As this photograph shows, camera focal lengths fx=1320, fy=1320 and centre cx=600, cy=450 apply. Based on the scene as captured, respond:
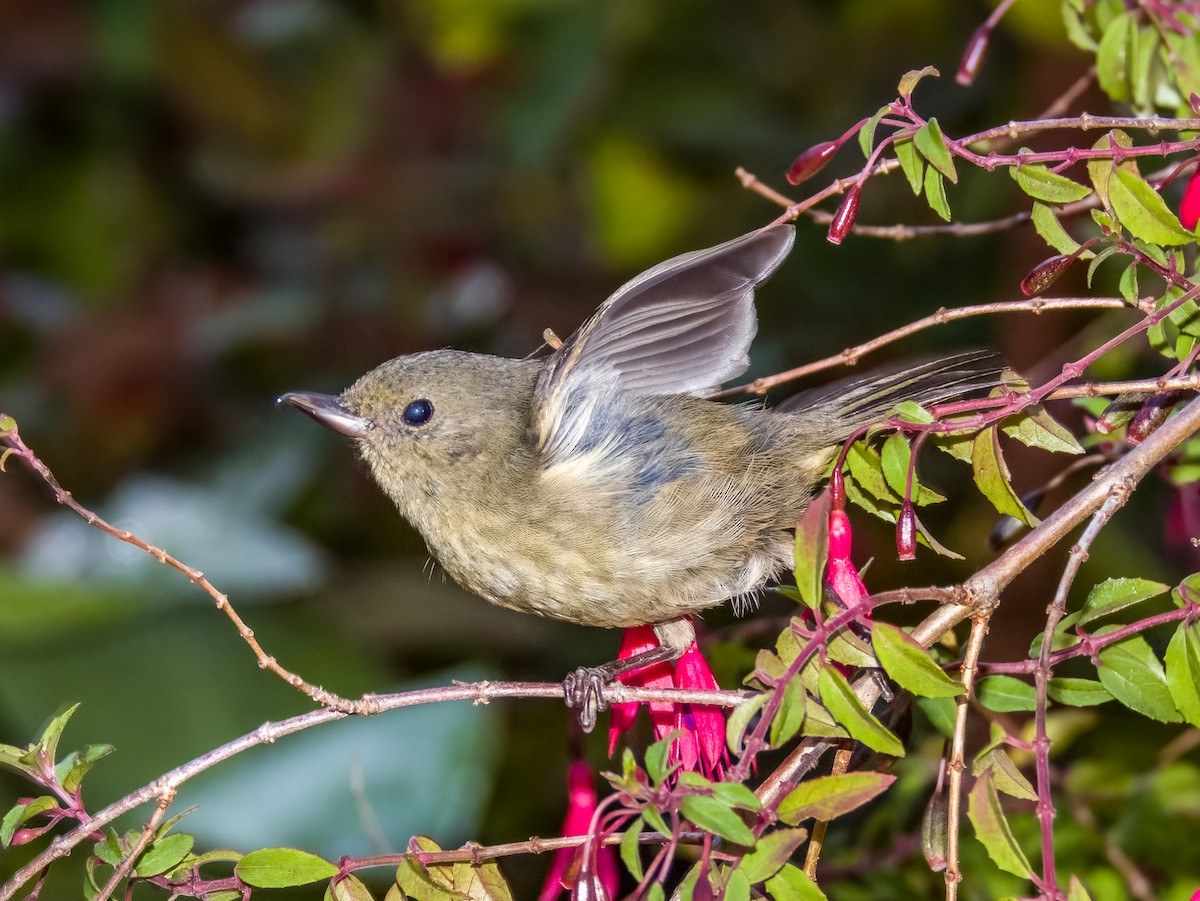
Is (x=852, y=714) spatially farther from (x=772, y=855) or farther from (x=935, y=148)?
(x=935, y=148)

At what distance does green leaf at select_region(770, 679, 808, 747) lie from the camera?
3.80 feet

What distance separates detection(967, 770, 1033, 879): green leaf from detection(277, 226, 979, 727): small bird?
24.6 inches

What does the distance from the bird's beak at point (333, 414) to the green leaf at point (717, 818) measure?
1149 millimetres

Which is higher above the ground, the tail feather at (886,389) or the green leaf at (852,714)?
the tail feather at (886,389)

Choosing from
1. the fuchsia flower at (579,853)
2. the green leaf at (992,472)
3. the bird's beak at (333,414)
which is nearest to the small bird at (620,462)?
the bird's beak at (333,414)

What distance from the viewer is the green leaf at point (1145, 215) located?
128cm

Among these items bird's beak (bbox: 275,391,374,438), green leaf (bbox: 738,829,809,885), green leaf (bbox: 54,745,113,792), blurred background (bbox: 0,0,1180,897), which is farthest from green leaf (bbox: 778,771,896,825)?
blurred background (bbox: 0,0,1180,897)

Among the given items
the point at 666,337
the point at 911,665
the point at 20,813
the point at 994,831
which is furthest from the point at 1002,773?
the point at 20,813

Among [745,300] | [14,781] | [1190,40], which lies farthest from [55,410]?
[1190,40]

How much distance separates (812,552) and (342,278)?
2.82 metres

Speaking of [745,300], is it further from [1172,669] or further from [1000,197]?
[1000,197]

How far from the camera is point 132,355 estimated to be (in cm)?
347

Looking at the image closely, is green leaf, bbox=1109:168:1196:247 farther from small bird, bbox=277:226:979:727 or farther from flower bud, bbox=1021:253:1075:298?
small bird, bbox=277:226:979:727

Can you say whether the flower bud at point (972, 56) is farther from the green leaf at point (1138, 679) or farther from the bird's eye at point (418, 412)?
the bird's eye at point (418, 412)
